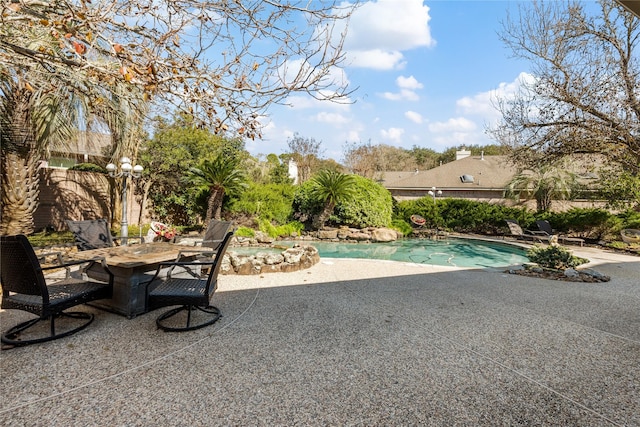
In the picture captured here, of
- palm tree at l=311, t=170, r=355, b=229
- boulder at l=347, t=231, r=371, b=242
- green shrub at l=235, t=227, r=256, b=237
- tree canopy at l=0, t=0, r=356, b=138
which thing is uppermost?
tree canopy at l=0, t=0, r=356, b=138

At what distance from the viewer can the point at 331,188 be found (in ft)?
45.4

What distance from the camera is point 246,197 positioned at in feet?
46.6

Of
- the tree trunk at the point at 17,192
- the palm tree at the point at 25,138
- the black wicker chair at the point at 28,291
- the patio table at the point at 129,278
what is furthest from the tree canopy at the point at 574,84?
the tree trunk at the point at 17,192

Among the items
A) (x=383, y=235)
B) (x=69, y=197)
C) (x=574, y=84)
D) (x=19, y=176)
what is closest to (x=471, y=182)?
(x=383, y=235)

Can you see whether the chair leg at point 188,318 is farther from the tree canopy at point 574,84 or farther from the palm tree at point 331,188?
the palm tree at point 331,188

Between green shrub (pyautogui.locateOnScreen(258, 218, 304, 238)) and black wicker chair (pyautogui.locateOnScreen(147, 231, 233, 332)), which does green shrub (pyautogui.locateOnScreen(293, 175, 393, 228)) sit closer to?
green shrub (pyautogui.locateOnScreen(258, 218, 304, 238))

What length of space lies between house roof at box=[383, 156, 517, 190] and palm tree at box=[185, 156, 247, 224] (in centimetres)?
1188

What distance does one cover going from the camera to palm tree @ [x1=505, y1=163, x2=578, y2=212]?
47.2 ft

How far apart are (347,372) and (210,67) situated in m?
3.23

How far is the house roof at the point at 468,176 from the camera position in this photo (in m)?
18.8

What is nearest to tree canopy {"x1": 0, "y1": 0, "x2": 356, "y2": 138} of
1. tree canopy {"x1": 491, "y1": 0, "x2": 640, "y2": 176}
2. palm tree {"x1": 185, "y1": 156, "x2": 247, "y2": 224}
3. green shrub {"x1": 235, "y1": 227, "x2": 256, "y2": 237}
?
tree canopy {"x1": 491, "y1": 0, "x2": 640, "y2": 176}

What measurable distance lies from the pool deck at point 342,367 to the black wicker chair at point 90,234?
1.36m

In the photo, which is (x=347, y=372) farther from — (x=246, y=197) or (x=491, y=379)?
(x=246, y=197)

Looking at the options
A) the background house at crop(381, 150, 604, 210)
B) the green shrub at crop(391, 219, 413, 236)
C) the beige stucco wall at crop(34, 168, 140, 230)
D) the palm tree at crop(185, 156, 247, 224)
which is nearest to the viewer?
the beige stucco wall at crop(34, 168, 140, 230)
